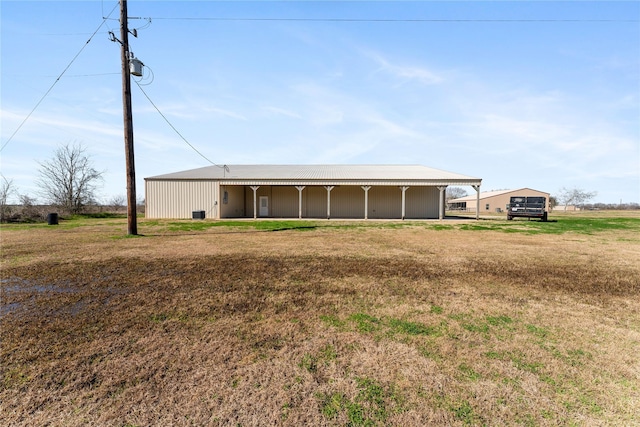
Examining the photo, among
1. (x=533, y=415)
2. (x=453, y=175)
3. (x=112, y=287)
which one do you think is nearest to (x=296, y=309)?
(x=533, y=415)

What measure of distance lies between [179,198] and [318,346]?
894 inches

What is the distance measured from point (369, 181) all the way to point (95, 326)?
20511 millimetres

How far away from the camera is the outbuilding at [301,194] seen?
22453 mm

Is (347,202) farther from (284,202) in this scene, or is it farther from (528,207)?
(528,207)

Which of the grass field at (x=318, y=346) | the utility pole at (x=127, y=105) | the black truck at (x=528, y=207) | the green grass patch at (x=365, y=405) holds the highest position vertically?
the utility pole at (x=127, y=105)

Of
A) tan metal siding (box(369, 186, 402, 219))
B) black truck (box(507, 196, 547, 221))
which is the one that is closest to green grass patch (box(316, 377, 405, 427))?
tan metal siding (box(369, 186, 402, 219))

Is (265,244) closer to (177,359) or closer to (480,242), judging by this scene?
(177,359)

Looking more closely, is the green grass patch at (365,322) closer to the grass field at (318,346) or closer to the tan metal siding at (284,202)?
the grass field at (318,346)

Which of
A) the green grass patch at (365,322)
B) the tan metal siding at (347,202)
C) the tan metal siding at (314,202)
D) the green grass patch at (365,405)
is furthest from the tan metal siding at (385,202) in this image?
the green grass patch at (365,405)

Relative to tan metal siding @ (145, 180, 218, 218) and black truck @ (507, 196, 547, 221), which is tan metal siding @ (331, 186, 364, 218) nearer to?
tan metal siding @ (145, 180, 218, 218)

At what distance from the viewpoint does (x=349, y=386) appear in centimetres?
239

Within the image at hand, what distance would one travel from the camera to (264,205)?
83.9 ft

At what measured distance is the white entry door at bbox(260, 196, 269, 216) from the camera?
1002 inches

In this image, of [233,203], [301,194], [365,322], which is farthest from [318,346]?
[233,203]
